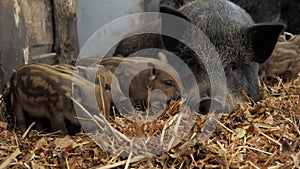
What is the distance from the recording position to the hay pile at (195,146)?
1.97m

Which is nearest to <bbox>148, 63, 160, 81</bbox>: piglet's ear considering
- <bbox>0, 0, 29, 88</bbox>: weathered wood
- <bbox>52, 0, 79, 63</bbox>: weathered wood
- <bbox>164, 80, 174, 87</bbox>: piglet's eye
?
<bbox>164, 80, 174, 87</bbox>: piglet's eye

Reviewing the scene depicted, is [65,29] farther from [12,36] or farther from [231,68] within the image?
[231,68]

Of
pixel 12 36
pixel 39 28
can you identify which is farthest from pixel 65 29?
pixel 12 36

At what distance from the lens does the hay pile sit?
1.97 m

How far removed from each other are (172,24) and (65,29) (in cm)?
155

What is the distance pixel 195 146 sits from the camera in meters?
2.03

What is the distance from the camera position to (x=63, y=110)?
251 centimetres

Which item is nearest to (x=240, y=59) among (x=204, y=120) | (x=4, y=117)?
(x=204, y=120)

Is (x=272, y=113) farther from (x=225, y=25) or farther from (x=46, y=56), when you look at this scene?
(x=46, y=56)

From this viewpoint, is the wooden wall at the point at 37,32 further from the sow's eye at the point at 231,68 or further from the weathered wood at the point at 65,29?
the sow's eye at the point at 231,68

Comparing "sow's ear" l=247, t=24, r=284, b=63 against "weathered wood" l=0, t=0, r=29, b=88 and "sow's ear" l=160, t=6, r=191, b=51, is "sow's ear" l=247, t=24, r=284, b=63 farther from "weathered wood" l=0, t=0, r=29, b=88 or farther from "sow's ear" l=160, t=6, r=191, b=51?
"weathered wood" l=0, t=0, r=29, b=88

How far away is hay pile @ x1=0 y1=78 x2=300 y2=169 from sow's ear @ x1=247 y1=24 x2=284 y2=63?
39cm

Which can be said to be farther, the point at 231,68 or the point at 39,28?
the point at 39,28

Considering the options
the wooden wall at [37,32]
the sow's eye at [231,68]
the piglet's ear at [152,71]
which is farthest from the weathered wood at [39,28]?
the sow's eye at [231,68]
